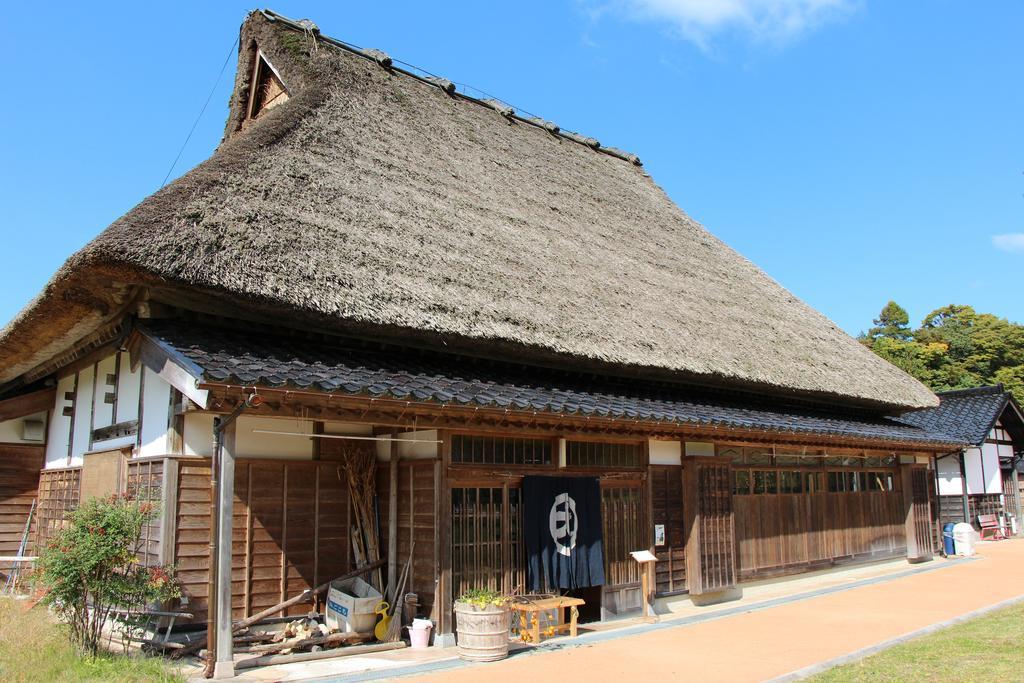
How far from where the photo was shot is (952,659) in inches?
282

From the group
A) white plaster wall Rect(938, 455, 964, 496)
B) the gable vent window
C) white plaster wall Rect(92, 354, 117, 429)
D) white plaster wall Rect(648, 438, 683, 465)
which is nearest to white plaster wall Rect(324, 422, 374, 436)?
white plaster wall Rect(92, 354, 117, 429)

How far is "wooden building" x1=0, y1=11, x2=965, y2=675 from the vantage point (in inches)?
292

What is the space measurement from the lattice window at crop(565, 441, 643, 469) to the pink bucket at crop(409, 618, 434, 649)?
2651 millimetres

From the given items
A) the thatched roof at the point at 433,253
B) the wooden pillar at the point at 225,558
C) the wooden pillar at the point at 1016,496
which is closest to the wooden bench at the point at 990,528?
the wooden pillar at the point at 1016,496

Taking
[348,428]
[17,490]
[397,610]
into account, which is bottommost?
[397,610]

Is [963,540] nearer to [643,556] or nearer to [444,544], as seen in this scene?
[643,556]

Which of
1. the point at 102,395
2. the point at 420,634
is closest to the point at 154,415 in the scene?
the point at 102,395

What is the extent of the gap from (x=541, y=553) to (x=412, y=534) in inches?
61.3

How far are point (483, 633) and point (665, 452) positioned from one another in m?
4.48

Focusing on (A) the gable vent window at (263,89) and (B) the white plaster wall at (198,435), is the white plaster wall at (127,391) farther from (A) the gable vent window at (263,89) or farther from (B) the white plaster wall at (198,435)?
(A) the gable vent window at (263,89)

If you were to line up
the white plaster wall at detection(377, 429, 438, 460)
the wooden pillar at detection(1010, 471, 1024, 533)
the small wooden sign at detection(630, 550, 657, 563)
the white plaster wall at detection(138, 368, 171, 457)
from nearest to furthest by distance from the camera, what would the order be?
the white plaster wall at detection(138, 368, 171, 457) < the white plaster wall at detection(377, 429, 438, 460) < the small wooden sign at detection(630, 550, 657, 563) < the wooden pillar at detection(1010, 471, 1024, 533)

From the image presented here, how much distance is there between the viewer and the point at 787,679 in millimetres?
6645

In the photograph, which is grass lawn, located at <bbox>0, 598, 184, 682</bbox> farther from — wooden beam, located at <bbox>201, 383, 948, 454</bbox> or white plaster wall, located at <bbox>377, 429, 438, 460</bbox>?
white plaster wall, located at <bbox>377, 429, 438, 460</bbox>

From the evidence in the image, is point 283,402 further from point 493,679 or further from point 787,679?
point 787,679
